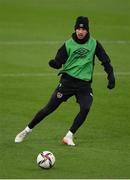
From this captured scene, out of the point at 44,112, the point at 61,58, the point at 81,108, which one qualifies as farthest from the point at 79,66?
the point at 44,112

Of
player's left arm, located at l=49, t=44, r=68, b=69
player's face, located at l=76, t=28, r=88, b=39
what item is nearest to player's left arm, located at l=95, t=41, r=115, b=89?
player's face, located at l=76, t=28, r=88, b=39

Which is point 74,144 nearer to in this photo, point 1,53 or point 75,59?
point 75,59

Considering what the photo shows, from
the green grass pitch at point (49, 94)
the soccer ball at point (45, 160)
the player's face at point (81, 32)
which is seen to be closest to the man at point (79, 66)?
the player's face at point (81, 32)

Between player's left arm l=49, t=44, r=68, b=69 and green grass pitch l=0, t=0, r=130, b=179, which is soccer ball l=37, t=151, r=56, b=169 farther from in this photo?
player's left arm l=49, t=44, r=68, b=69

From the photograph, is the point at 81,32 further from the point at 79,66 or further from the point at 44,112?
the point at 44,112

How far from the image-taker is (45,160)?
14.5m

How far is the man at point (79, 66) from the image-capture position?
53.1 ft

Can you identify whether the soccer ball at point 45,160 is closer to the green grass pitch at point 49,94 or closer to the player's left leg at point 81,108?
the green grass pitch at point 49,94

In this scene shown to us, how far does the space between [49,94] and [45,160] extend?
747 cm

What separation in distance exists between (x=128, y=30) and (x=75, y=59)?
16.4 m

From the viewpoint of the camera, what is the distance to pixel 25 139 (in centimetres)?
1688

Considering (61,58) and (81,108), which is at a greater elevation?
(61,58)

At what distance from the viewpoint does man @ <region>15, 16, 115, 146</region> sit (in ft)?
53.1

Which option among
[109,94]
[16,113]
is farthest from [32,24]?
[16,113]
